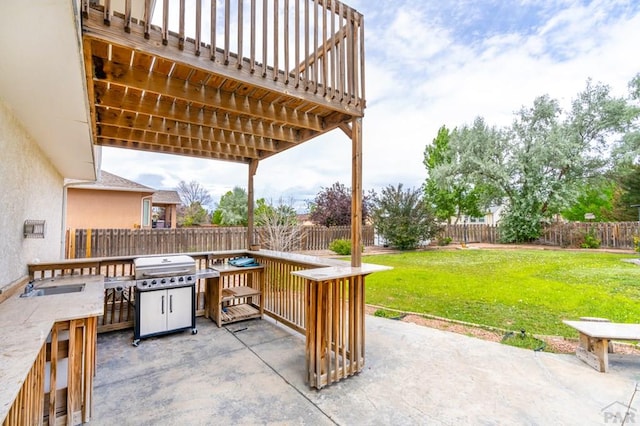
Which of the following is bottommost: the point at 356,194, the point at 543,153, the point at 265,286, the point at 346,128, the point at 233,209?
the point at 265,286

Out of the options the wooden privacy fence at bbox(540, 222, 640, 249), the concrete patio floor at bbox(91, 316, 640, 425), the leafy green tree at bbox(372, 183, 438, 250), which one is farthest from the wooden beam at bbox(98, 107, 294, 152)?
the wooden privacy fence at bbox(540, 222, 640, 249)

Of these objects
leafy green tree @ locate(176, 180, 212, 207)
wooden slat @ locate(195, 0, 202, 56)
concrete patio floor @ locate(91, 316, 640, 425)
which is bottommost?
concrete patio floor @ locate(91, 316, 640, 425)

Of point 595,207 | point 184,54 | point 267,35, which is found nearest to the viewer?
point 184,54

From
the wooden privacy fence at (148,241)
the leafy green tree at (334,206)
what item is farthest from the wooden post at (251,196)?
the leafy green tree at (334,206)

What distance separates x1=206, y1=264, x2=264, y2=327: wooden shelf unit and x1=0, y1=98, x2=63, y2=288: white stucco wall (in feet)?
6.77

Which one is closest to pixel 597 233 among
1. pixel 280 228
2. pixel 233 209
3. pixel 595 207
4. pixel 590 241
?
pixel 590 241

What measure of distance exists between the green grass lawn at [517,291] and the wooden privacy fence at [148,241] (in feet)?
17.3

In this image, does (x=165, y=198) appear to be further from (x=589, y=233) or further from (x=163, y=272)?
(x=589, y=233)

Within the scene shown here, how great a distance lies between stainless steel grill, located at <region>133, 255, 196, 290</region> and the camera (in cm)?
359

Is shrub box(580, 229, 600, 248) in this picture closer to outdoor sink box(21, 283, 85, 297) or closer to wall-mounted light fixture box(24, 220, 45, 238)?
outdoor sink box(21, 283, 85, 297)

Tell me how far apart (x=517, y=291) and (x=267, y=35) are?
6381 mm

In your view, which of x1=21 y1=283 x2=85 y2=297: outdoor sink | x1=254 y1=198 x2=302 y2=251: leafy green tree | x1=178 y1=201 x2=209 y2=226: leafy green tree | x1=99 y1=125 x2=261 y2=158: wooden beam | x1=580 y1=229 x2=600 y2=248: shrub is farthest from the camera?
x1=178 y1=201 x2=209 y2=226: leafy green tree

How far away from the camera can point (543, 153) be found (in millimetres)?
14227

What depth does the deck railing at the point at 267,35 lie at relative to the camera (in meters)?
2.03
